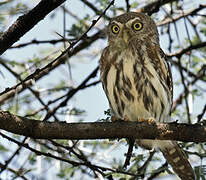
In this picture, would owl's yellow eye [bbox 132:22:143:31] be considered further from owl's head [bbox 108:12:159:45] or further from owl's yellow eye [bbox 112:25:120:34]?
owl's yellow eye [bbox 112:25:120:34]

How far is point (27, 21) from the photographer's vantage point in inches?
107

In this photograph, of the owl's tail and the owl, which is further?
the owl's tail

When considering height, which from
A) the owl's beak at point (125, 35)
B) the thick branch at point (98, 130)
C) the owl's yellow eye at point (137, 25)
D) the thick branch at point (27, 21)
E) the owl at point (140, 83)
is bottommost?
the thick branch at point (98, 130)

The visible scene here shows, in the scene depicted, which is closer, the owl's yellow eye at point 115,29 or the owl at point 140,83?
the owl at point 140,83

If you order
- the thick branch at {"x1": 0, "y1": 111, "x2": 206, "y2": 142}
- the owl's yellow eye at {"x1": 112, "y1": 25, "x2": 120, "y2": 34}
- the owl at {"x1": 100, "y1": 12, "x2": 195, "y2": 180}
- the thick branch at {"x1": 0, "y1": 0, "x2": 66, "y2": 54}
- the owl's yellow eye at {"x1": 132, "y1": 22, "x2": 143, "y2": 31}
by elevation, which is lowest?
the thick branch at {"x1": 0, "y1": 111, "x2": 206, "y2": 142}

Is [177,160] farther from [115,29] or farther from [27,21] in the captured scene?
[27,21]

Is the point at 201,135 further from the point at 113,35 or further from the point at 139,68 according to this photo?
the point at 113,35

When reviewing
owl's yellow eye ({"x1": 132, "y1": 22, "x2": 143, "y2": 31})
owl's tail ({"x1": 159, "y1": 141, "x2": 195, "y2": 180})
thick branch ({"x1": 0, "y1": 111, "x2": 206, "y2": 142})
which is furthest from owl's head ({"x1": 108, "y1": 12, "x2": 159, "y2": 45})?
thick branch ({"x1": 0, "y1": 111, "x2": 206, "y2": 142})

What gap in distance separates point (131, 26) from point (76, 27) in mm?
642

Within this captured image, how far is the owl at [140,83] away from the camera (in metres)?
4.10

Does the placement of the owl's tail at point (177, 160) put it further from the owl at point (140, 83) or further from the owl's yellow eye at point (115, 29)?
the owl's yellow eye at point (115, 29)

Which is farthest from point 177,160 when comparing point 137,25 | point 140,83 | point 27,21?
point 27,21

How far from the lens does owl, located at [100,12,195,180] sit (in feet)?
13.4

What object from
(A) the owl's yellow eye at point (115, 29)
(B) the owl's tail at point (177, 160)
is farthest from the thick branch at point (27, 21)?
(B) the owl's tail at point (177, 160)
